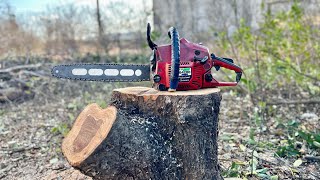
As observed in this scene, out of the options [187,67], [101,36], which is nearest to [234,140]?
[187,67]

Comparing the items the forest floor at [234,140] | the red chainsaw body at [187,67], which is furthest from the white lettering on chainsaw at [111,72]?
the forest floor at [234,140]

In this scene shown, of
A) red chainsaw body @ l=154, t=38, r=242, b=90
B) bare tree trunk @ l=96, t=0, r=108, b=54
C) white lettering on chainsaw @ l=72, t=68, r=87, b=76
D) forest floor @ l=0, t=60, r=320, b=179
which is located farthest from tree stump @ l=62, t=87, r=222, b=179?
bare tree trunk @ l=96, t=0, r=108, b=54

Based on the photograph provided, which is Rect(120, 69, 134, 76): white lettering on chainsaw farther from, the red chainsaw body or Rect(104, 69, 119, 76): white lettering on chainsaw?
the red chainsaw body

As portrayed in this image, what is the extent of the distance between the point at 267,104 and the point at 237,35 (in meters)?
1.08

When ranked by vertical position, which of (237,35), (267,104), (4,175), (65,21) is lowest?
(4,175)

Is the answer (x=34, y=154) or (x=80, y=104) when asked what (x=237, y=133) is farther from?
(x=80, y=104)

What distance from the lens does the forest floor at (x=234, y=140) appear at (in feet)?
7.09

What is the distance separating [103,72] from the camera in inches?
71.1

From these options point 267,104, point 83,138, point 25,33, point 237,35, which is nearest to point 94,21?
point 25,33

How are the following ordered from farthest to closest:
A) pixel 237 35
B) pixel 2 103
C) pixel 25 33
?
pixel 25 33 < pixel 2 103 < pixel 237 35

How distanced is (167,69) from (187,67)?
0.10 meters

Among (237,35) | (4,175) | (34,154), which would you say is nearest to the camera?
(4,175)

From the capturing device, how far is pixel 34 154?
2.85 m

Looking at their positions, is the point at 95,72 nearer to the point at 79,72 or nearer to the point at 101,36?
the point at 79,72
